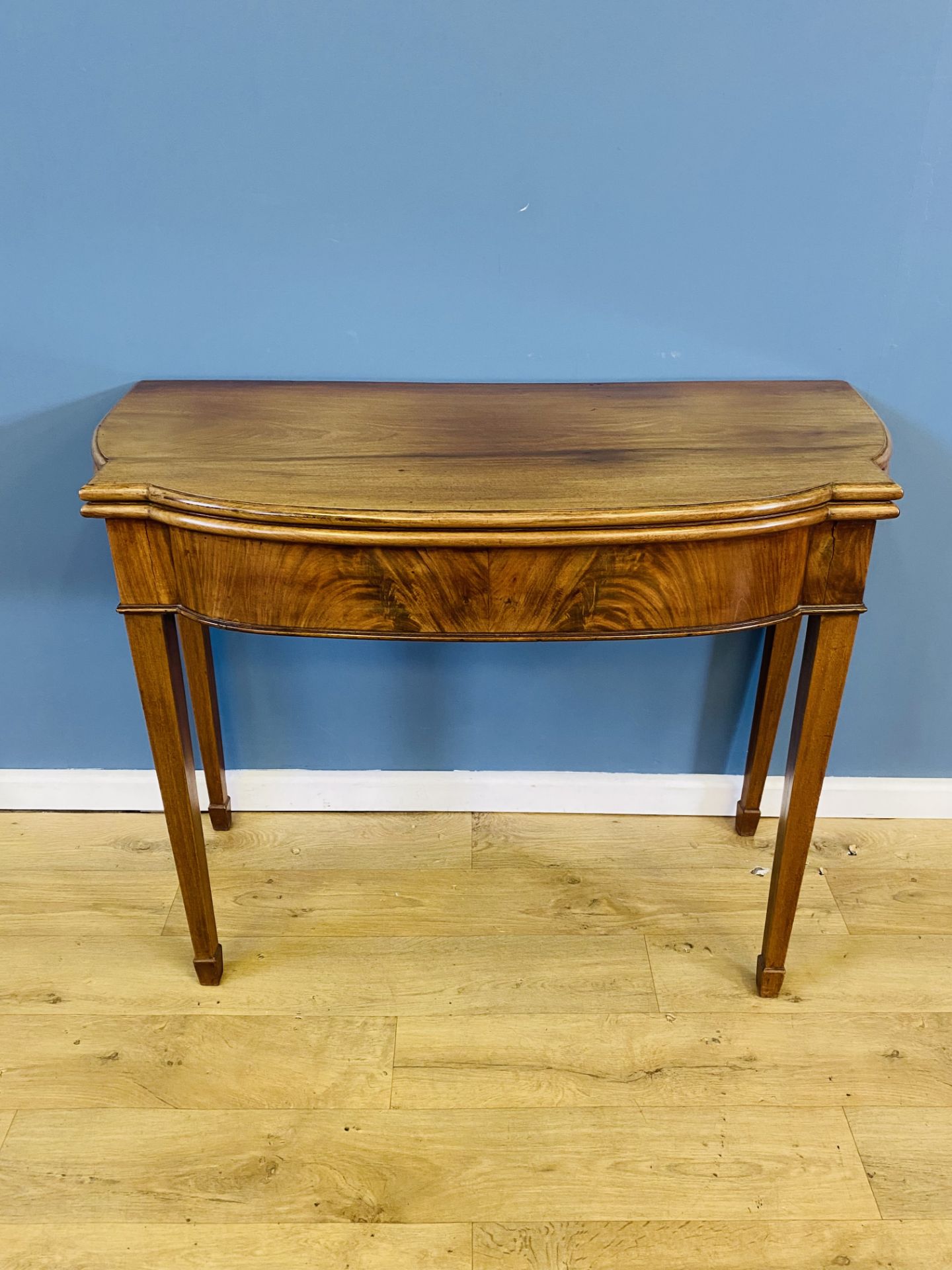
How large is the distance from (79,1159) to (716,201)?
1.60m

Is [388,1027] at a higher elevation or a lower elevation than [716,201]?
lower

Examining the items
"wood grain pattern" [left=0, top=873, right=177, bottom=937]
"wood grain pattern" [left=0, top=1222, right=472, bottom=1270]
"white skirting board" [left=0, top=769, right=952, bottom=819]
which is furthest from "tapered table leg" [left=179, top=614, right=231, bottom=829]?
"wood grain pattern" [left=0, top=1222, right=472, bottom=1270]

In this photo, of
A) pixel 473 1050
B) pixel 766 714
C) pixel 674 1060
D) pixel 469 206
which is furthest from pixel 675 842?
pixel 469 206

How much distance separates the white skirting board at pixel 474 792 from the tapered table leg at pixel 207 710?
2.0 inches

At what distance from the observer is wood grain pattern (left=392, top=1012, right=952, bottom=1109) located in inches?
57.6

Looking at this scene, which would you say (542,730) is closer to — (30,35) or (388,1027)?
(388,1027)

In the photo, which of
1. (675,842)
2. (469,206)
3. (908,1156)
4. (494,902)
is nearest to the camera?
(908,1156)

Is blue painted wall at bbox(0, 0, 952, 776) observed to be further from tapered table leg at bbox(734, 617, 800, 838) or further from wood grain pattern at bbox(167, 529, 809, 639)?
wood grain pattern at bbox(167, 529, 809, 639)

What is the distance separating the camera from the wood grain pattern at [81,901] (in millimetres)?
1753

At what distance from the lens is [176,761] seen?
145 centimetres

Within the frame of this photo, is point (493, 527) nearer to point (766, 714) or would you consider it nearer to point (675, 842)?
point (766, 714)

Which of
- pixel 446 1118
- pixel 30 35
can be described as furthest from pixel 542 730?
pixel 30 35

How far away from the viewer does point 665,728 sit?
1.90 m

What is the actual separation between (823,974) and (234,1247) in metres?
0.96
